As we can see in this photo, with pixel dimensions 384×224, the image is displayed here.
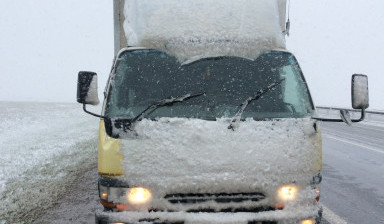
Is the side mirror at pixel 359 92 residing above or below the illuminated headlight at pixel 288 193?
above

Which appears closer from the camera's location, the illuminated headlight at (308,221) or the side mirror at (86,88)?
the illuminated headlight at (308,221)

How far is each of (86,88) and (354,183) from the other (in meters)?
5.37

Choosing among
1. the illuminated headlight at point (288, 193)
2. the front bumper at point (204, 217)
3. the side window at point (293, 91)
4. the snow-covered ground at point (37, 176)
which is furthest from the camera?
the snow-covered ground at point (37, 176)

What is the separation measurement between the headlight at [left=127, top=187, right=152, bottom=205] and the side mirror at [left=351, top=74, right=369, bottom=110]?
7.08 ft

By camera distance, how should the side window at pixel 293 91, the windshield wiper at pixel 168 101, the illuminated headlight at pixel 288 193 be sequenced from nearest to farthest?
1. the illuminated headlight at pixel 288 193
2. the windshield wiper at pixel 168 101
3. the side window at pixel 293 91

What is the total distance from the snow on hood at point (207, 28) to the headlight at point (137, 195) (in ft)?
4.45

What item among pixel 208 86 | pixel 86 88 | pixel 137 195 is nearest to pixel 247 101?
pixel 208 86

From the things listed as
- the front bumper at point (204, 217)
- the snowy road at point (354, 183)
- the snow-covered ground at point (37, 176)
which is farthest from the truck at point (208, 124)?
the snow-covered ground at point (37, 176)

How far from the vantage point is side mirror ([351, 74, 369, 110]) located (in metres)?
3.65

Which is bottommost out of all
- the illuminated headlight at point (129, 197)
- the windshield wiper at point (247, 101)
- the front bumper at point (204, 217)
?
the front bumper at point (204, 217)

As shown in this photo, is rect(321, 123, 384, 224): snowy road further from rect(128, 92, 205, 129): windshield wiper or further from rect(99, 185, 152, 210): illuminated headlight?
rect(99, 185, 152, 210): illuminated headlight

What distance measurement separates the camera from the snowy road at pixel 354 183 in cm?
525

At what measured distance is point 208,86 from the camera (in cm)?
363

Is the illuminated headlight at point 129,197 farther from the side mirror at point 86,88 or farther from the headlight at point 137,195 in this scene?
the side mirror at point 86,88
